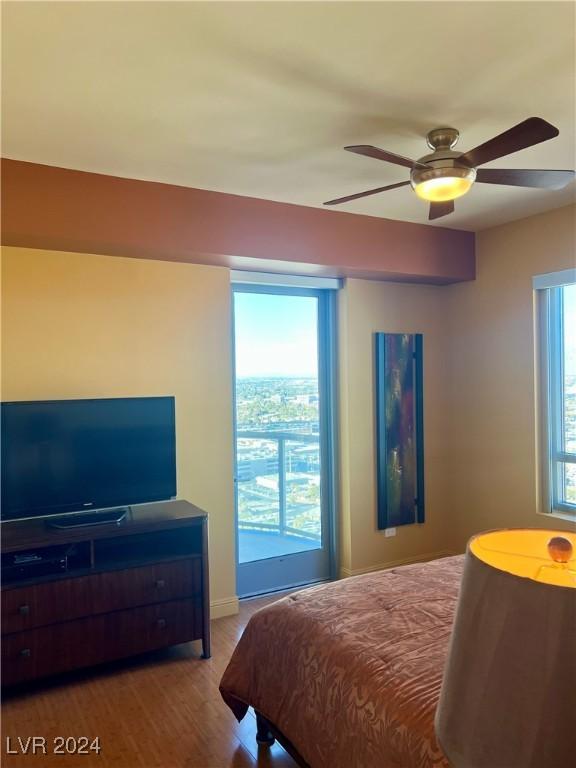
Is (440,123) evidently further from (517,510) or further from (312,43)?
(517,510)

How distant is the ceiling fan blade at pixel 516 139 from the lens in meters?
1.92

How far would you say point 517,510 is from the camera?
13.8 feet

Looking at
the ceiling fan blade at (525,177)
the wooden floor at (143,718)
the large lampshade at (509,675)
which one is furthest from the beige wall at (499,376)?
the large lampshade at (509,675)

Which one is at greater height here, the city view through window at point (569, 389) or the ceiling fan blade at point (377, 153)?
the ceiling fan blade at point (377, 153)

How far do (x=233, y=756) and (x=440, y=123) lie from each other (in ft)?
9.38

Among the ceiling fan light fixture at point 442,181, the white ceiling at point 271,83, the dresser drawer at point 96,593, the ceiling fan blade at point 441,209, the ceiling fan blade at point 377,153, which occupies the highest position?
the white ceiling at point 271,83

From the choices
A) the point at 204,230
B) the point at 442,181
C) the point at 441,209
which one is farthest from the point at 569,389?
the point at 204,230

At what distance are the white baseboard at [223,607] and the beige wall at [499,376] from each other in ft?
6.60

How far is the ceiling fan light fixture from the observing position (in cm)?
234

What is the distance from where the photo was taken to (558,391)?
4.01 m

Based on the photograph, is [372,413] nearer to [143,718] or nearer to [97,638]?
[97,638]

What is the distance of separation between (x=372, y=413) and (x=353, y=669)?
107 inches

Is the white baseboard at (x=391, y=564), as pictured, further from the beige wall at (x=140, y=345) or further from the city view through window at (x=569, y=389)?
the city view through window at (x=569, y=389)

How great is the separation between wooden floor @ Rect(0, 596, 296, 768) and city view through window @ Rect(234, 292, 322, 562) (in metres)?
1.11
